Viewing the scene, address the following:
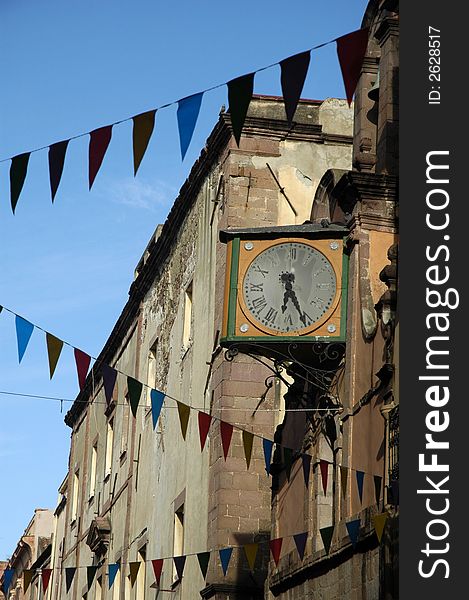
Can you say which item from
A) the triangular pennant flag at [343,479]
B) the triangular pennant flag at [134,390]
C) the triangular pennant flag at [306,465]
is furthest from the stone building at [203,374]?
the triangular pennant flag at [134,390]

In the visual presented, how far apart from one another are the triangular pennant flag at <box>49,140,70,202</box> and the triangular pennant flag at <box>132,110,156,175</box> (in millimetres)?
706

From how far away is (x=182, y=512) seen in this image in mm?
23281

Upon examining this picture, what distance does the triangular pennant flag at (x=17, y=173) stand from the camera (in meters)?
12.3

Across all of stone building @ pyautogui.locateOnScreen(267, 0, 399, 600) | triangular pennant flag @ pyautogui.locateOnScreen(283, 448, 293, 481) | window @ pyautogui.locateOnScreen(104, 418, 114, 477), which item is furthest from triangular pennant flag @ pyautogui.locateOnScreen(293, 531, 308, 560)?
window @ pyautogui.locateOnScreen(104, 418, 114, 477)

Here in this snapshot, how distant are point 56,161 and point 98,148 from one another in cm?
37

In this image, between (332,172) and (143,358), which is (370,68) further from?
(143,358)

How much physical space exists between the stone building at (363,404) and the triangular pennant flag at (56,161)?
132 inches

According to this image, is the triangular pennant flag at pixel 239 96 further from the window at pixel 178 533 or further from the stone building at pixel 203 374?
the window at pixel 178 533

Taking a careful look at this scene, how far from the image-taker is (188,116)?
38.1 feet

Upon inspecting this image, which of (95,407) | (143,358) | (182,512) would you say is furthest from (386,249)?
(95,407)

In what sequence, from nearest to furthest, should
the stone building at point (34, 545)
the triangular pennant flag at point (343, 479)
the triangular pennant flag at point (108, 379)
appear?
the triangular pennant flag at point (108, 379)
the triangular pennant flag at point (343, 479)
the stone building at point (34, 545)

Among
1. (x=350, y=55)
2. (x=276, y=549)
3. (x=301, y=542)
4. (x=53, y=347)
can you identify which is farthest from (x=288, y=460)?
(x=350, y=55)

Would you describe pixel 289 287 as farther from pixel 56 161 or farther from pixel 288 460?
pixel 56 161

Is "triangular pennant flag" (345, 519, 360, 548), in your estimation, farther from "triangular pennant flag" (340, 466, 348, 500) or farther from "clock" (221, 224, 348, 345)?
"clock" (221, 224, 348, 345)
